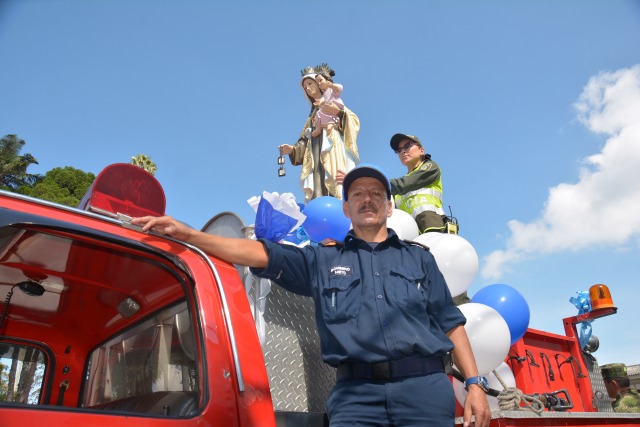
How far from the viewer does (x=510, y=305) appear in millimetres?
3689

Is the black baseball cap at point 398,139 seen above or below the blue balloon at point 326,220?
above

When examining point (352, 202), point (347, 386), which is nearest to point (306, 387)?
point (347, 386)

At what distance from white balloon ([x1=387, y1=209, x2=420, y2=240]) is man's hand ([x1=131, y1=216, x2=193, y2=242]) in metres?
1.94

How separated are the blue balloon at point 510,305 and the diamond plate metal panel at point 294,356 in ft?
5.79

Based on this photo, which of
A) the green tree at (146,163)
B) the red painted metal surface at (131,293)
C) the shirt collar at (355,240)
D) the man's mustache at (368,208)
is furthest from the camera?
the green tree at (146,163)

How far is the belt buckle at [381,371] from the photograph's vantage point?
5.97 feet

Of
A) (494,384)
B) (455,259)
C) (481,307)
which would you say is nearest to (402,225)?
(455,259)

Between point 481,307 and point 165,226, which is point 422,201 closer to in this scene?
point 481,307

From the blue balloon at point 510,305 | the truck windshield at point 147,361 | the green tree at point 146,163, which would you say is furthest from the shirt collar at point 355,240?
the green tree at point 146,163

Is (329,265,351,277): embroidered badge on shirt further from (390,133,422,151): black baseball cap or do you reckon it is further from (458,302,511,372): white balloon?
(390,133,422,151): black baseball cap

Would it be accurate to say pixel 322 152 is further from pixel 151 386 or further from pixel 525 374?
pixel 151 386

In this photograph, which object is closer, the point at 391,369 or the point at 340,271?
the point at 391,369

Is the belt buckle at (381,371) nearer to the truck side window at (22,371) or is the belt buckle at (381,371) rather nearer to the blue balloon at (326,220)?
the blue balloon at (326,220)

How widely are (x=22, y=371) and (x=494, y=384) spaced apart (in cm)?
294
